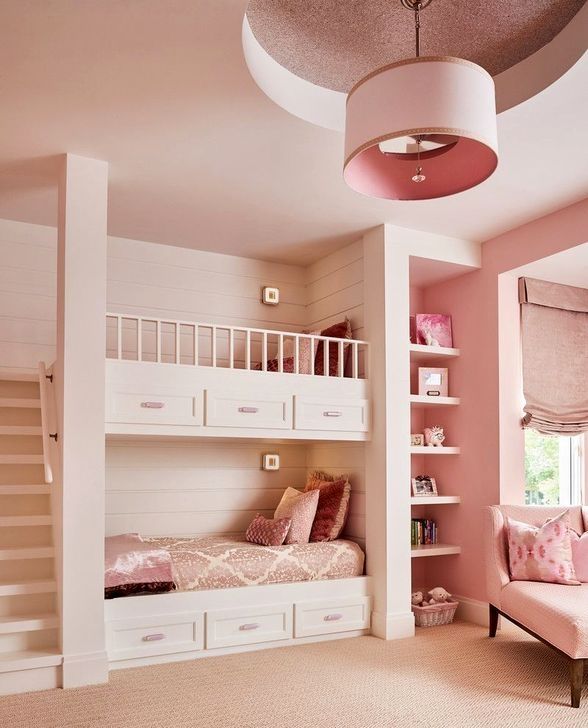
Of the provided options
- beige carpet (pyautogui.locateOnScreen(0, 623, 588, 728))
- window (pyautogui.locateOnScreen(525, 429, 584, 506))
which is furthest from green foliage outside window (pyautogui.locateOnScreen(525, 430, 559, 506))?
beige carpet (pyautogui.locateOnScreen(0, 623, 588, 728))

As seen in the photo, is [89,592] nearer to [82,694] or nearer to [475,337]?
[82,694]

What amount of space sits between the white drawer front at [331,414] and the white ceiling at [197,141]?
1163mm

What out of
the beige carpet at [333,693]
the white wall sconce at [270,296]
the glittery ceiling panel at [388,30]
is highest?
the glittery ceiling panel at [388,30]

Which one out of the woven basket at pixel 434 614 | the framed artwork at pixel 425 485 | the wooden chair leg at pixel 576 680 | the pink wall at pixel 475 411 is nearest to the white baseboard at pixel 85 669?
the woven basket at pixel 434 614

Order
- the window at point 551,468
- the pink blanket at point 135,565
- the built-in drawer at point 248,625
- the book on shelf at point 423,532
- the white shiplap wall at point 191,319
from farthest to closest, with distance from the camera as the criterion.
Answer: the window at point 551,468, the book on shelf at point 423,532, the white shiplap wall at point 191,319, the built-in drawer at point 248,625, the pink blanket at point 135,565

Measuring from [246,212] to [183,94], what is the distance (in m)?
1.41

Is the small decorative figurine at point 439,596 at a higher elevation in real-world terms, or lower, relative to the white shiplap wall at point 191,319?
lower

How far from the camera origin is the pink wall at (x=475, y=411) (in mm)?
4777

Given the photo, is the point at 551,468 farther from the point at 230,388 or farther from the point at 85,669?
the point at 85,669

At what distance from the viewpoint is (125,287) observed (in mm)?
4969

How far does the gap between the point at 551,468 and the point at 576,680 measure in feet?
7.70

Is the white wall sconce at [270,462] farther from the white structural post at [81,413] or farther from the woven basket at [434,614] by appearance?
the white structural post at [81,413]

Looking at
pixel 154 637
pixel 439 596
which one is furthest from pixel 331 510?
pixel 154 637

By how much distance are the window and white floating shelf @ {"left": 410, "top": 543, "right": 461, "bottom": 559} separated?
0.81 meters
